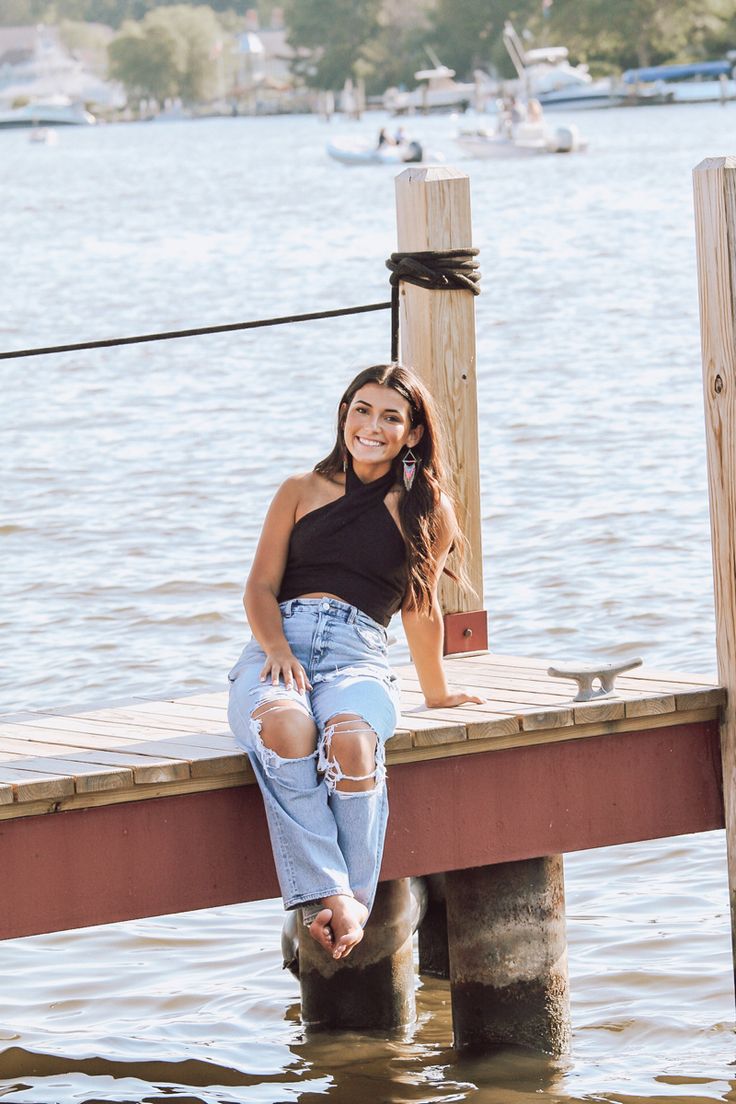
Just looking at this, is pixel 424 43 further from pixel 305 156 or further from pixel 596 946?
pixel 596 946

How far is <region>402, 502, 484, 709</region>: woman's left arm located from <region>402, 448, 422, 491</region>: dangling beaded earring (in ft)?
0.31

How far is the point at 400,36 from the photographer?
119062 mm

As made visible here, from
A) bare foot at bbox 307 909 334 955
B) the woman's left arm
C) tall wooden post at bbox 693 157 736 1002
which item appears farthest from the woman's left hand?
bare foot at bbox 307 909 334 955

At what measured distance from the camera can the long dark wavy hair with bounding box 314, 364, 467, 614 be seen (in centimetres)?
446

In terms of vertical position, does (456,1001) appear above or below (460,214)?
below

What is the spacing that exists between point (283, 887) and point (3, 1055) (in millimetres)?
1573

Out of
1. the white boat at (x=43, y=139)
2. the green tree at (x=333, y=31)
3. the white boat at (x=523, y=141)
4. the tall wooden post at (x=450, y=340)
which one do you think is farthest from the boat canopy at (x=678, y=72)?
the tall wooden post at (x=450, y=340)

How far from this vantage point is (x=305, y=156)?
75.9m

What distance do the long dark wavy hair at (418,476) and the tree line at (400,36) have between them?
317ft

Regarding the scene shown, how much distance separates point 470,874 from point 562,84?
3920 inches

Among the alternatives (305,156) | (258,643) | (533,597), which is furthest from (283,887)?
(305,156)

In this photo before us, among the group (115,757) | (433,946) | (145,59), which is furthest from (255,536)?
(145,59)

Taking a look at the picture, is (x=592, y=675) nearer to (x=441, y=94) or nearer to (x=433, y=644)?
(x=433, y=644)

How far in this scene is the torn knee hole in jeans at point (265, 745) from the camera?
4039 millimetres
